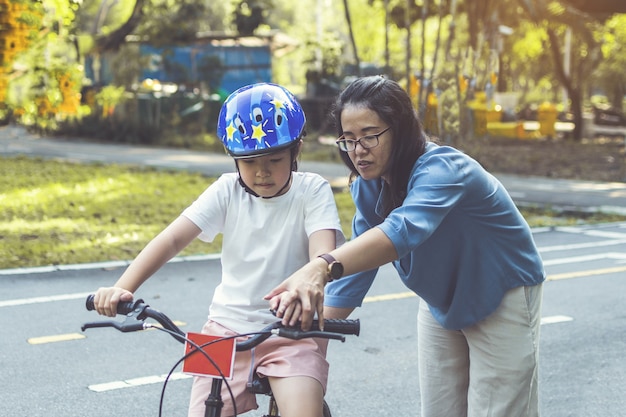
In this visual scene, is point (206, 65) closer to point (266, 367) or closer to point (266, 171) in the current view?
point (266, 171)

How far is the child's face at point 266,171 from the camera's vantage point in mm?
3100

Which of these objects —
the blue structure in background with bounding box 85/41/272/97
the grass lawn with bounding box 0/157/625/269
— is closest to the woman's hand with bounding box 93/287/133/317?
the grass lawn with bounding box 0/157/625/269

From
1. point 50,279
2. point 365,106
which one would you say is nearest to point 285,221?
point 365,106

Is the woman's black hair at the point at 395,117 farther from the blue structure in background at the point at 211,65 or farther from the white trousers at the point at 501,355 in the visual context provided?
the blue structure in background at the point at 211,65

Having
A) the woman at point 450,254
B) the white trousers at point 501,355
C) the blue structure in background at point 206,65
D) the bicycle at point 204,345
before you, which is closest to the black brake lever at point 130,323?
the bicycle at point 204,345

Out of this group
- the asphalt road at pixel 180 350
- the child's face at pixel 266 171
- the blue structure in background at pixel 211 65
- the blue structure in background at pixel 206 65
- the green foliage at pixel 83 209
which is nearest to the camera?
the child's face at pixel 266 171

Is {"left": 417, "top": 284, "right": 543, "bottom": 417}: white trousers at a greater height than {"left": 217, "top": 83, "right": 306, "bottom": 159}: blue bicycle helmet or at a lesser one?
lesser

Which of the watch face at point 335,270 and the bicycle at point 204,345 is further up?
the watch face at point 335,270

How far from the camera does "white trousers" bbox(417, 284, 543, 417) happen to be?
3107 mm

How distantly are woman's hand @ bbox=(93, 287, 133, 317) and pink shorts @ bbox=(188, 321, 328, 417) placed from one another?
0.40m

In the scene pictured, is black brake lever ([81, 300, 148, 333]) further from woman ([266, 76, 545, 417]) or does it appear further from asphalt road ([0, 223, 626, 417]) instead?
asphalt road ([0, 223, 626, 417])

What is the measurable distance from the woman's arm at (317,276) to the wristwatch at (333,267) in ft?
0.04

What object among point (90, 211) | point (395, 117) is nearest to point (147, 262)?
point (395, 117)

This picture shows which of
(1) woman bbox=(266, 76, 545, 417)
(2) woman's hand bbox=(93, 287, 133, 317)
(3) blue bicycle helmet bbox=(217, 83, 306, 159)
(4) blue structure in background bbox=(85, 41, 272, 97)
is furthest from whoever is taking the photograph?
(4) blue structure in background bbox=(85, 41, 272, 97)
